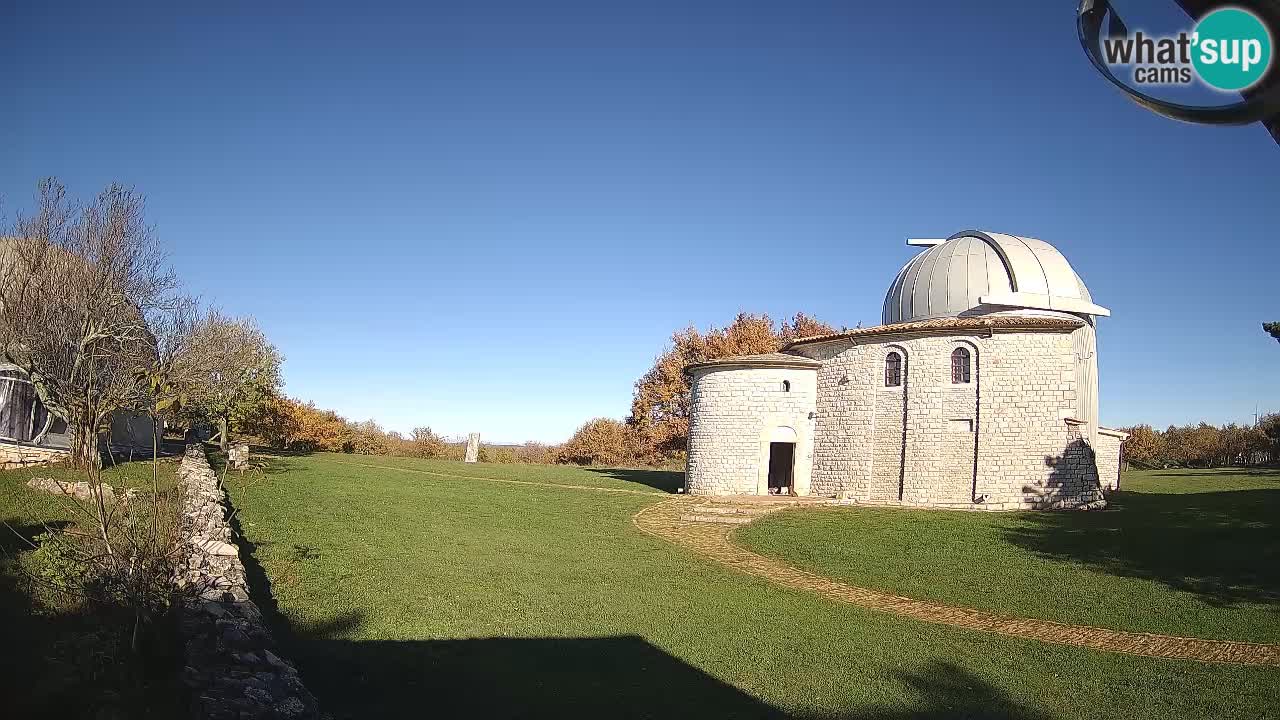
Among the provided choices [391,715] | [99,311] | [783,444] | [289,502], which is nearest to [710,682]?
[391,715]

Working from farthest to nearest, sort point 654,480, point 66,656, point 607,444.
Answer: point 607,444
point 654,480
point 66,656

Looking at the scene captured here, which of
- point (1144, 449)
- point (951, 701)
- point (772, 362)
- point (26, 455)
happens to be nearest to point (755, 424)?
point (772, 362)

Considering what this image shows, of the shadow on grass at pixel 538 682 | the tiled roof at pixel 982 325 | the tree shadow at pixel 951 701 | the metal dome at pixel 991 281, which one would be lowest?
the shadow on grass at pixel 538 682

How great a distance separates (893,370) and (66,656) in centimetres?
2208

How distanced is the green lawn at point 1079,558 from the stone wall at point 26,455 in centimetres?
1924

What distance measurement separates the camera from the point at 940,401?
22.4 m

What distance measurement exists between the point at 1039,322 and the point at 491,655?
63.5ft

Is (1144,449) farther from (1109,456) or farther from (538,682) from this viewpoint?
(538,682)

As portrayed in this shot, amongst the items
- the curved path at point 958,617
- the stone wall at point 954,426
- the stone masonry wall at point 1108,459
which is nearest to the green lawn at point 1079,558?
the curved path at point 958,617

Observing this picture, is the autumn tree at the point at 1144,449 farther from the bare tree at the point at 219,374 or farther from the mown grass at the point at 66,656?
the mown grass at the point at 66,656

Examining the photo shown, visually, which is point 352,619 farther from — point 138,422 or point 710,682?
point 138,422

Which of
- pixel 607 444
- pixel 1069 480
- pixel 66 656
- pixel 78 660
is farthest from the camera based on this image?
pixel 607 444

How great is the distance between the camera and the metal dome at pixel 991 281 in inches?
930

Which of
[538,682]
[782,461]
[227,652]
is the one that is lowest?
[538,682]
